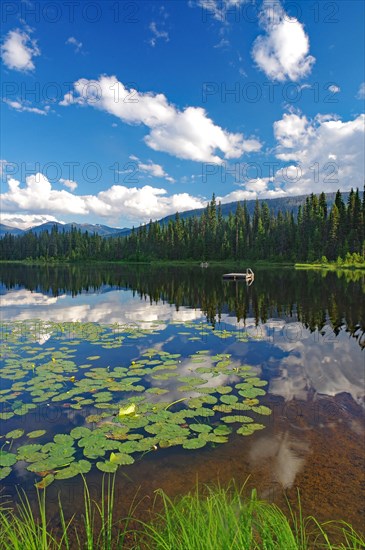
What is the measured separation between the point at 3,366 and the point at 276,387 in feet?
33.6

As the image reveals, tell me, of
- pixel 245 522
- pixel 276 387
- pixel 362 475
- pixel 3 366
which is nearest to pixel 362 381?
pixel 276 387

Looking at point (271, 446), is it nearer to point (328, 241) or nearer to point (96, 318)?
point (96, 318)

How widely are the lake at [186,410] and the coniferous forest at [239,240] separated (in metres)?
75.6

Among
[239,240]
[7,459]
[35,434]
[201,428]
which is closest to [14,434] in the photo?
[35,434]

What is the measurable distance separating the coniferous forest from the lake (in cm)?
7563

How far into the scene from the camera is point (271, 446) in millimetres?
7582

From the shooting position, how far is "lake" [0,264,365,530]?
6.40m

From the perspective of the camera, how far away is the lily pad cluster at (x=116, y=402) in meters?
7.12

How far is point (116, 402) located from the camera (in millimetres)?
9664

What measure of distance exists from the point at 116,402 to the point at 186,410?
2.14 metres

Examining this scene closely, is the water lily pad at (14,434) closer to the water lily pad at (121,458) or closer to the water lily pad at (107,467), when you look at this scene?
the water lily pad at (107,467)

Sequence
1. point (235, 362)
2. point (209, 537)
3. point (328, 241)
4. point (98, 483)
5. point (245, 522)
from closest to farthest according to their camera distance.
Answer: point (209, 537) < point (245, 522) < point (98, 483) < point (235, 362) < point (328, 241)

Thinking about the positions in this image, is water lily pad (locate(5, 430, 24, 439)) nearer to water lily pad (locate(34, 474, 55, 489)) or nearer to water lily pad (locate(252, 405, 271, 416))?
water lily pad (locate(34, 474, 55, 489))

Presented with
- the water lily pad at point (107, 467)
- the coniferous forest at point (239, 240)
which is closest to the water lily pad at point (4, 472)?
the water lily pad at point (107, 467)
